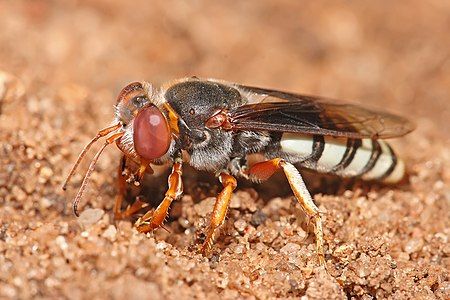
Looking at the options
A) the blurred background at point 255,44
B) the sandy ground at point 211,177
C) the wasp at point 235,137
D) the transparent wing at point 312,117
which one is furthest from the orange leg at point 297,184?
the blurred background at point 255,44

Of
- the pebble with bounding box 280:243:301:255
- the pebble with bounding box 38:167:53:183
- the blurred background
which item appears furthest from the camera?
the blurred background

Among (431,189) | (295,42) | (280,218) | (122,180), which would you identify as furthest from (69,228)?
(295,42)

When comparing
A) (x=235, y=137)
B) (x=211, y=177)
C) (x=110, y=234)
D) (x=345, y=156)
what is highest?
(x=345, y=156)

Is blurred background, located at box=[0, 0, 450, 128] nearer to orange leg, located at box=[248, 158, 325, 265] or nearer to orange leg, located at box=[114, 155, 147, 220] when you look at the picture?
orange leg, located at box=[114, 155, 147, 220]

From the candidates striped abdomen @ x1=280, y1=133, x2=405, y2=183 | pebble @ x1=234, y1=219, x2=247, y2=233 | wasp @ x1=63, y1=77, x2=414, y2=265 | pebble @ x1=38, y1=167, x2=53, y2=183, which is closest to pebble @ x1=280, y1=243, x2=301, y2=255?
wasp @ x1=63, y1=77, x2=414, y2=265

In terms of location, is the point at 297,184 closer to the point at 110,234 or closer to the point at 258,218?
the point at 258,218

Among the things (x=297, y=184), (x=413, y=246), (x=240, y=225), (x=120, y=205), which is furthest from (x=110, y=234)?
(x=413, y=246)

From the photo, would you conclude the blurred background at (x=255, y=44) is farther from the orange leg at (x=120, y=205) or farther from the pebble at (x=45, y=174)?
the orange leg at (x=120, y=205)
